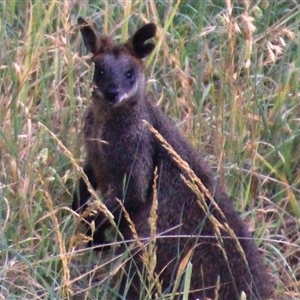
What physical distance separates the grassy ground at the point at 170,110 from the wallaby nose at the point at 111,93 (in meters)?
0.19

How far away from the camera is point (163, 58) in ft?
18.8

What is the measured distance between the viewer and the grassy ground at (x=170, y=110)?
14.8ft

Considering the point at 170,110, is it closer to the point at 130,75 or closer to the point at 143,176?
the point at 130,75

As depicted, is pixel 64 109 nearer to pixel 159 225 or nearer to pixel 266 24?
pixel 159 225

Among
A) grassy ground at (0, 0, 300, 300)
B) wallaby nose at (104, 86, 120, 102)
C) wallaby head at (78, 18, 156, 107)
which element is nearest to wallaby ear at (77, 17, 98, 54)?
→ wallaby head at (78, 18, 156, 107)

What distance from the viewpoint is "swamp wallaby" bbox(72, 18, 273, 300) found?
4406 millimetres

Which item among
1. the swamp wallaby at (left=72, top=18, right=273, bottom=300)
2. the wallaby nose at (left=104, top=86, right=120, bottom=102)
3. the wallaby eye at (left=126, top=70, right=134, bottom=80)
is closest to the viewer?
the swamp wallaby at (left=72, top=18, right=273, bottom=300)

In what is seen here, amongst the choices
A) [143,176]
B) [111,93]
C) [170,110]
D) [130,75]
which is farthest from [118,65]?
[170,110]

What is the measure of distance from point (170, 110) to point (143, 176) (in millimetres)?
865

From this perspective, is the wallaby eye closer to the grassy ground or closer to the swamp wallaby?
the swamp wallaby

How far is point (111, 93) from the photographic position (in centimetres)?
462

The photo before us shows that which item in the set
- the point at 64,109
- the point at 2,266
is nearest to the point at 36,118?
the point at 64,109

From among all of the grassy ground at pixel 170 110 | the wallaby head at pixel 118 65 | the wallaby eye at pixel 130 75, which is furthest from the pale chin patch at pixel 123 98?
the grassy ground at pixel 170 110

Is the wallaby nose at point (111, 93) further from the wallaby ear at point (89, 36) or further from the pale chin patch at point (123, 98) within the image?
the wallaby ear at point (89, 36)
